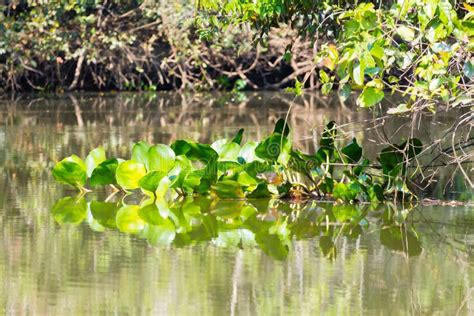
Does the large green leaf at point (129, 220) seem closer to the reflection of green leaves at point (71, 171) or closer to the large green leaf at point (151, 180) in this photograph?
the large green leaf at point (151, 180)

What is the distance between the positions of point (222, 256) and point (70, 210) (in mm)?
1935

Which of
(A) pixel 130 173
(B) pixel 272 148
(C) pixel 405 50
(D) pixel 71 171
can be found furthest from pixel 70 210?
(C) pixel 405 50

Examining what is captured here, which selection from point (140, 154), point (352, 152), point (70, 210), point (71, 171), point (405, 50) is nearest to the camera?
point (405, 50)

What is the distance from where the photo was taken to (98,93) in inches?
842

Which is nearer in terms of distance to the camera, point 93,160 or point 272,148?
point 272,148

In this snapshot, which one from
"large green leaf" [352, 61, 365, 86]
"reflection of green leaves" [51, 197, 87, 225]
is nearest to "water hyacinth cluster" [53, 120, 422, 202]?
"reflection of green leaves" [51, 197, 87, 225]

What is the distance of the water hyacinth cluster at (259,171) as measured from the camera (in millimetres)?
7773

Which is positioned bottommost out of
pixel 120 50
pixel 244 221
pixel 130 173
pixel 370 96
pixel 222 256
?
pixel 222 256

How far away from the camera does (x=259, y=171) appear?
7.93 metres

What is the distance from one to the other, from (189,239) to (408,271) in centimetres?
145

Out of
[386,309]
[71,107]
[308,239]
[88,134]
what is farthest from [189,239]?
[71,107]

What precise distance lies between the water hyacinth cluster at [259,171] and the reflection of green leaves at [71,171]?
6.5 inches

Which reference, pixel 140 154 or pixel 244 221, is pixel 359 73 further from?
pixel 140 154

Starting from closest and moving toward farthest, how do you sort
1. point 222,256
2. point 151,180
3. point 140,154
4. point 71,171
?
point 222,256 → point 151,180 → point 140,154 → point 71,171
